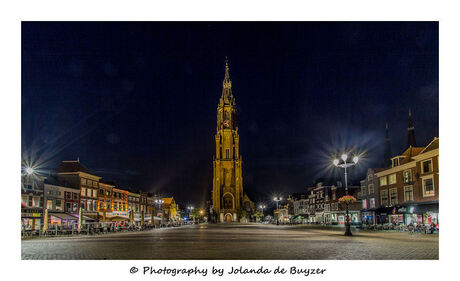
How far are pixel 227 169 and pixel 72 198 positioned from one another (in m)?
78.3

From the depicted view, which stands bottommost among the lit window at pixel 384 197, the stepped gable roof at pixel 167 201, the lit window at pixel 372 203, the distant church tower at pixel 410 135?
the stepped gable roof at pixel 167 201

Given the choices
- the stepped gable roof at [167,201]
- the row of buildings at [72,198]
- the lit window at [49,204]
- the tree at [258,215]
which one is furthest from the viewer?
the stepped gable roof at [167,201]

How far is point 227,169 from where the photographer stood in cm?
13025

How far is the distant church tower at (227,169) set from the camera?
409 ft

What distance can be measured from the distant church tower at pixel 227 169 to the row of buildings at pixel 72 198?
157ft

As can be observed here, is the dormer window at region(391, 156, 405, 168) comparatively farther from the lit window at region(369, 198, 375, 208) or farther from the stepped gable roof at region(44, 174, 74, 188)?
the stepped gable roof at region(44, 174, 74, 188)

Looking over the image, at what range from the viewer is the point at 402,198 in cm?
4700

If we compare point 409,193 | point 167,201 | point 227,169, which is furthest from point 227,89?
point 409,193

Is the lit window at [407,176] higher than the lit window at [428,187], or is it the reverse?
the lit window at [407,176]

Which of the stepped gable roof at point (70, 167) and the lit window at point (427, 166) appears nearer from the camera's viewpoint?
the lit window at point (427, 166)

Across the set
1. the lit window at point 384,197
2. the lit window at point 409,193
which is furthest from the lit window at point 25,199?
the lit window at point 384,197

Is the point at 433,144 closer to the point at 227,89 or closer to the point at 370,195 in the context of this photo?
the point at 370,195

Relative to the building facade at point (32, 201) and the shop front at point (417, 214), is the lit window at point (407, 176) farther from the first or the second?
the building facade at point (32, 201)
